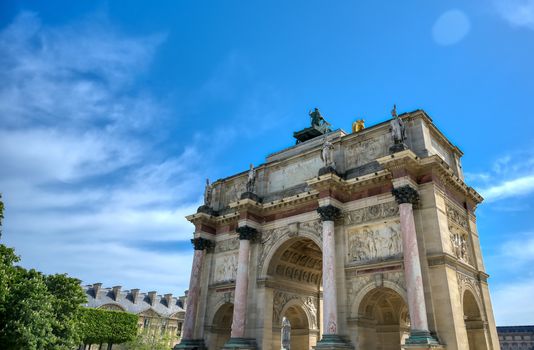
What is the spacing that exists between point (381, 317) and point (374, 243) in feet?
22.2

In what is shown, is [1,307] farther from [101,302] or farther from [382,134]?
[101,302]

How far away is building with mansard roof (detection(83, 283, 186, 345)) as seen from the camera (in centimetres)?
6431

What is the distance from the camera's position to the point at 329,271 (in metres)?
20.3

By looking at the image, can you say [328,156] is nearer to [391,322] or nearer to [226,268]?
[226,268]

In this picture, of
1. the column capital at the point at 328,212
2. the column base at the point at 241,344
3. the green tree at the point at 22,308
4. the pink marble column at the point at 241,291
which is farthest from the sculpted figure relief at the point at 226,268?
the green tree at the point at 22,308

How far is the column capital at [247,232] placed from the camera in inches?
998

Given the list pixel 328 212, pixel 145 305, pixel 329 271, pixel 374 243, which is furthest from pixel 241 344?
pixel 145 305

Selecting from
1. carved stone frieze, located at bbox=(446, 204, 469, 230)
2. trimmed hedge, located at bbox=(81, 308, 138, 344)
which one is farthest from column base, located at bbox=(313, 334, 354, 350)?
trimmed hedge, located at bbox=(81, 308, 138, 344)

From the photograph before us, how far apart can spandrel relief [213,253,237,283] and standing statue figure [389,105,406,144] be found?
1331 cm

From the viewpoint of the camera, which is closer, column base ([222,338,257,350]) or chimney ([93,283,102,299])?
column base ([222,338,257,350])

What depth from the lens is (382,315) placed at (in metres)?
24.5

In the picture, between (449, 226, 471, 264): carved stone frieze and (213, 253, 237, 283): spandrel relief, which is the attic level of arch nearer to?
(449, 226, 471, 264): carved stone frieze

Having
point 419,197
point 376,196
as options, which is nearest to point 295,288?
point 376,196

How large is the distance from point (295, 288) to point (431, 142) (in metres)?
12.8
